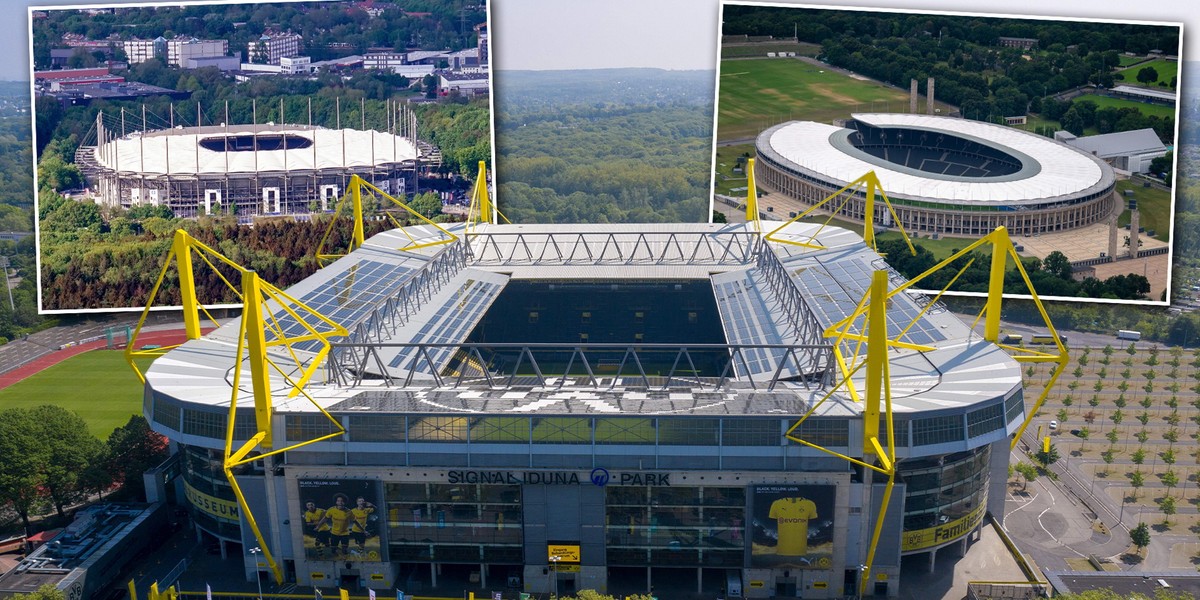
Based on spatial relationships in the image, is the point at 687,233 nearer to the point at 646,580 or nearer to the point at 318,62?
the point at 646,580

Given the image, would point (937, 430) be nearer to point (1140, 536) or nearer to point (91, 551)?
point (1140, 536)

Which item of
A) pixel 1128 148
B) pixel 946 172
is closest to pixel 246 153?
pixel 946 172

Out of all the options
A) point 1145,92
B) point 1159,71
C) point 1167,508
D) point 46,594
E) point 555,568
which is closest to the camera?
point 46,594

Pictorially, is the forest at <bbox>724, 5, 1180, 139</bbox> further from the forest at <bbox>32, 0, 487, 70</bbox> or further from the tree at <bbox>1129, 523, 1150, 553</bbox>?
the tree at <bbox>1129, 523, 1150, 553</bbox>

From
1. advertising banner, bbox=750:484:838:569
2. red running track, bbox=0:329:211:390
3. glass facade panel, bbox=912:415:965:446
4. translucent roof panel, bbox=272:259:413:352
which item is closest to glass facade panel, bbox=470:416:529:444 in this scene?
advertising banner, bbox=750:484:838:569

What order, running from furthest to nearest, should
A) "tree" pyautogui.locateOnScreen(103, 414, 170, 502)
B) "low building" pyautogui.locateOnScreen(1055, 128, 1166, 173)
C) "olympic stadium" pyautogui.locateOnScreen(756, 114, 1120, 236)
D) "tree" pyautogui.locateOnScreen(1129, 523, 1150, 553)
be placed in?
"low building" pyautogui.locateOnScreen(1055, 128, 1166, 173) < "olympic stadium" pyautogui.locateOnScreen(756, 114, 1120, 236) < "tree" pyautogui.locateOnScreen(103, 414, 170, 502) < "tree" pyautogui.locateOnScreen(1129, 523, 1150, 553)

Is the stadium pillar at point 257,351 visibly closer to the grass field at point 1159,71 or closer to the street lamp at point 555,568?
the street lamp at point 555,568

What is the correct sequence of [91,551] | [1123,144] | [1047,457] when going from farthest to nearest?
[1123,144]
[1047,457]
[91,551]

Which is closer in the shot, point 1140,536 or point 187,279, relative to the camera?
point 1140,536
